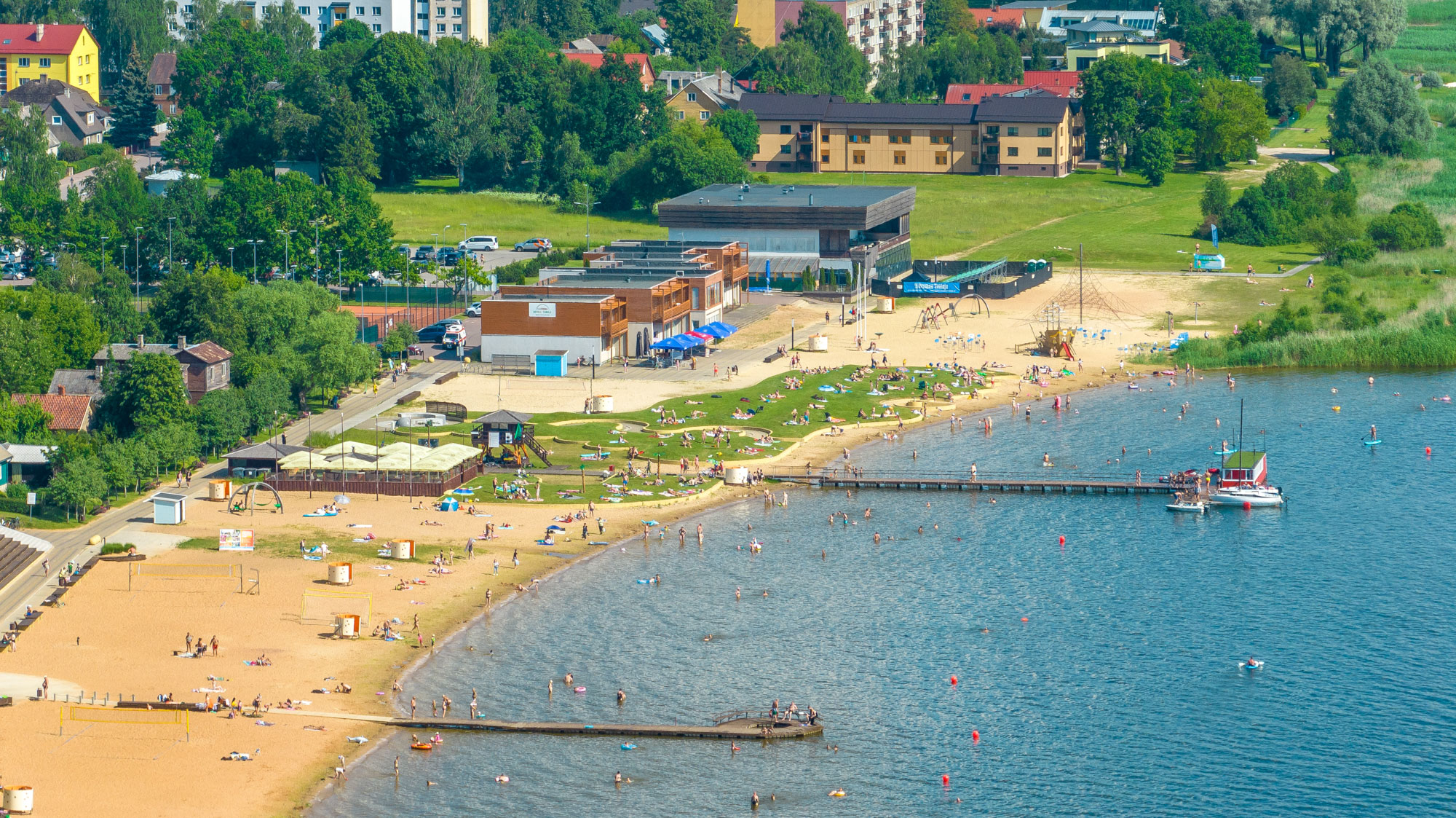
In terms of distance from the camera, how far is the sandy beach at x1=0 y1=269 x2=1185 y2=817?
77688 millimetres

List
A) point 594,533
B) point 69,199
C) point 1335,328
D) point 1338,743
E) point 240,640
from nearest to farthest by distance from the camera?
point 1338,743, point 240,640, point 594,533, point 1335,328, point 69,199

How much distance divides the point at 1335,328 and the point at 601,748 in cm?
10188

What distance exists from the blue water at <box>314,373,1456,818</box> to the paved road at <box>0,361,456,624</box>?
24.0 m

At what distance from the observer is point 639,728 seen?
272 feet

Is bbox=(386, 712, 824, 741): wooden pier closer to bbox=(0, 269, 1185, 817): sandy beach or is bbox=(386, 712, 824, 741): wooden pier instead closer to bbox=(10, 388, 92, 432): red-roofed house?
bbox=(0, 269, 1185, 817): sandy beach

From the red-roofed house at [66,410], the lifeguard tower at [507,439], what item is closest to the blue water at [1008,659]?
the lifeguard tower at [507,439]

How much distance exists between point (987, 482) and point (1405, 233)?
9214 cm

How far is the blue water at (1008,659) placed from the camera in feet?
254

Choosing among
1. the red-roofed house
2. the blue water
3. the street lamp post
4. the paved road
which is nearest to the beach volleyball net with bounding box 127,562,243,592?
the paved road

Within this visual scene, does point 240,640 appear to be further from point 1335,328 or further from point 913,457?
point 1335,328

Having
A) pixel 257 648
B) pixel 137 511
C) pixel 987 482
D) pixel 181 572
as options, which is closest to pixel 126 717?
pixel 257 648

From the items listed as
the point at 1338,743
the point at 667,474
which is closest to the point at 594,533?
the point at 667,474

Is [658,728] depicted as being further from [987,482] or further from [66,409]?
[66,409]

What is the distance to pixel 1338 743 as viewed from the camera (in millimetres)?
80938
